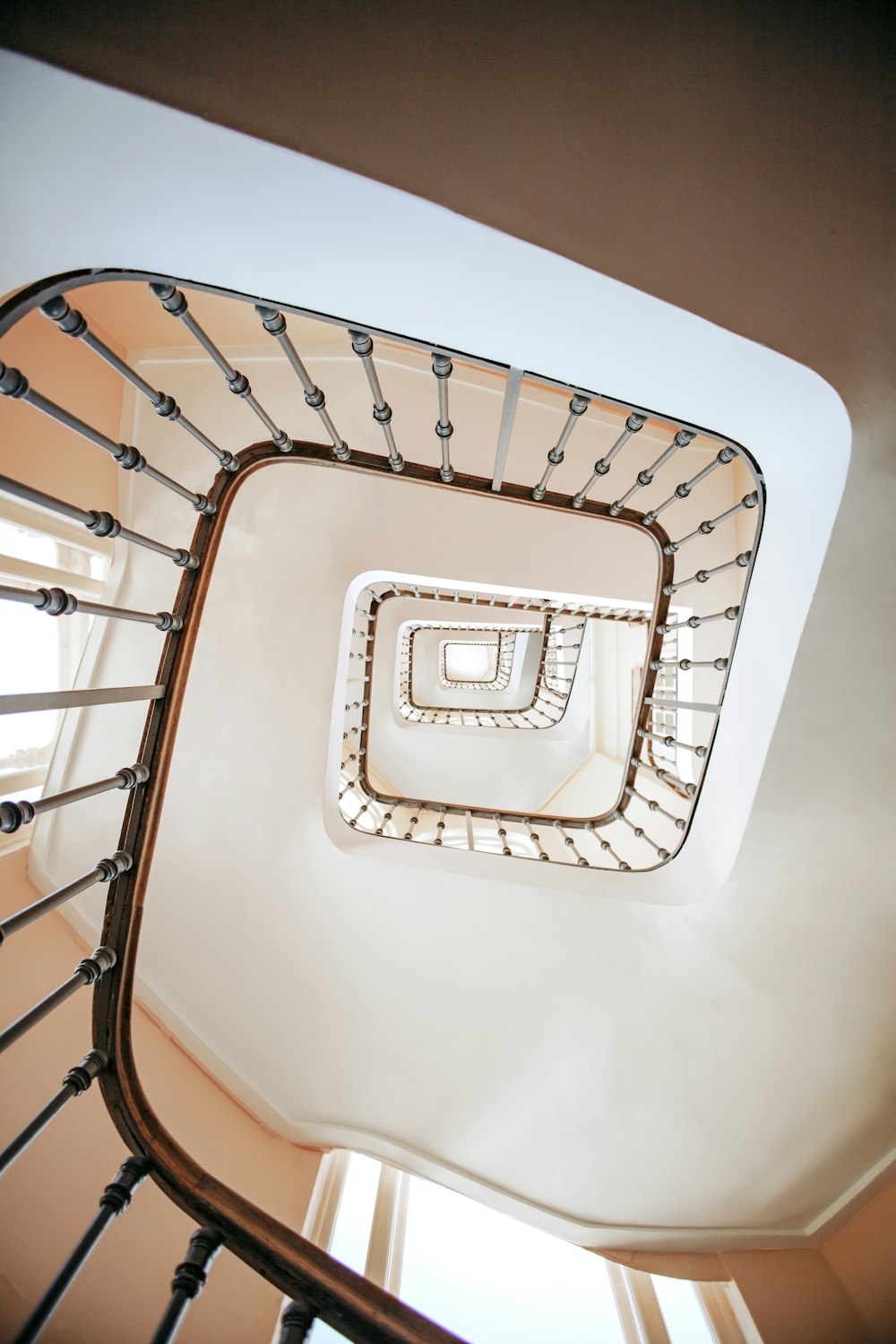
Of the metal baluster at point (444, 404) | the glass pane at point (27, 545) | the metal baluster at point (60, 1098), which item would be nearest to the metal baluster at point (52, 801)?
the metal baluster at point (60, 1098)

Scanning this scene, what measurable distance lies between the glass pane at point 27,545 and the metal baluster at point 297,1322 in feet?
9.47

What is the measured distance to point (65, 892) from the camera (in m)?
1.24

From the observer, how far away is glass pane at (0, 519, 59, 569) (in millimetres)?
2486

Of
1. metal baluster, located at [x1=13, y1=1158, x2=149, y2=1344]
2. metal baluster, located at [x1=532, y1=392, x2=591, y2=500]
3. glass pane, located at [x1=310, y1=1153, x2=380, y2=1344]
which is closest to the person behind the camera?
metal baluster, located at [x1=13, y1=1158, x2=149, y2=1344]

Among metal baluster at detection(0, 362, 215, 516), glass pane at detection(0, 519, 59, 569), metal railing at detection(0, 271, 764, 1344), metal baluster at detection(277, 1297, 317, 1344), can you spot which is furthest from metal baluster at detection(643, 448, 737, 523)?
glass pane at detection(0, 519, 59, 569)

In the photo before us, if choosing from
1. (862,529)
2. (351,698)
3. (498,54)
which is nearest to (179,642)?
(498,54)

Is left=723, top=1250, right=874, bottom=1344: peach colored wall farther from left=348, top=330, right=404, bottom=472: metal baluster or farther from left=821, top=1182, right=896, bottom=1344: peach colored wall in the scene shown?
left=348, top=330, right=404, bottom=472: metal baluster

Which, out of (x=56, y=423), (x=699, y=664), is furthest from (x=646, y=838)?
(x=56, y=423)

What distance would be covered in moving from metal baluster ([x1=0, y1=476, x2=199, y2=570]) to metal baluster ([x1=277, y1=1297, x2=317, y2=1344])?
1.53m

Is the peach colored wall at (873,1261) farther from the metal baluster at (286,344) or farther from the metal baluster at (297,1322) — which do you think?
the metal baluster at (286,344)

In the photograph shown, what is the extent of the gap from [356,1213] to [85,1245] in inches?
75.9

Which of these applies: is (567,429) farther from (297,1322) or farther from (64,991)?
(297,1322)

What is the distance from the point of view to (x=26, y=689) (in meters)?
2.76

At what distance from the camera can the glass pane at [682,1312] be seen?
90.6 inches
